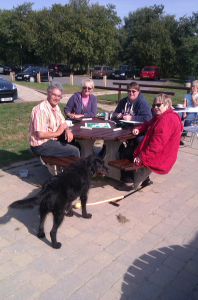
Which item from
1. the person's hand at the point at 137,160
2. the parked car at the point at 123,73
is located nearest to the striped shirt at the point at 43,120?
the person's hand at the point at 137,160

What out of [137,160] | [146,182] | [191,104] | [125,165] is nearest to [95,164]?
[125,165]

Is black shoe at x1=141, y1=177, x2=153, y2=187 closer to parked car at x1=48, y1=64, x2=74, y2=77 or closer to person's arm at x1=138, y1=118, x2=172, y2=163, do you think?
person's arm at x1=138, y1=118, x2=172, y2=163

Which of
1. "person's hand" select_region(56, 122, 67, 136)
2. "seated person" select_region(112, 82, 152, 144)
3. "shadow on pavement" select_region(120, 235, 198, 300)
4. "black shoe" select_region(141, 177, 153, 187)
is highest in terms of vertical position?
"seated person" select_region(112, 82, 152, 144)

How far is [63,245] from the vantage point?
3.13m

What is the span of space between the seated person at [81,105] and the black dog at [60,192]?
2.31 meters

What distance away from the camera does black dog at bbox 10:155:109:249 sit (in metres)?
2.92

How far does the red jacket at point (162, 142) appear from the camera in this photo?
12.7ft

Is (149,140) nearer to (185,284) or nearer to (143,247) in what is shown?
(143,247)

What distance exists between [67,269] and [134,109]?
322 cm

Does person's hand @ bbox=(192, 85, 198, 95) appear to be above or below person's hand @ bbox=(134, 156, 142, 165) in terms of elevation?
above

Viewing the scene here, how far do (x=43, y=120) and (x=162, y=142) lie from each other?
5.71 ft

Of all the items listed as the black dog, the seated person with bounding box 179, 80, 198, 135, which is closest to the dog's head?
the black dog

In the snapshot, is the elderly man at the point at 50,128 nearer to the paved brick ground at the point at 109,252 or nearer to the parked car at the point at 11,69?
the paved brick ground at the point at 109,252

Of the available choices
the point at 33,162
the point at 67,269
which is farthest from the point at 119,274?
the point at 33,162
